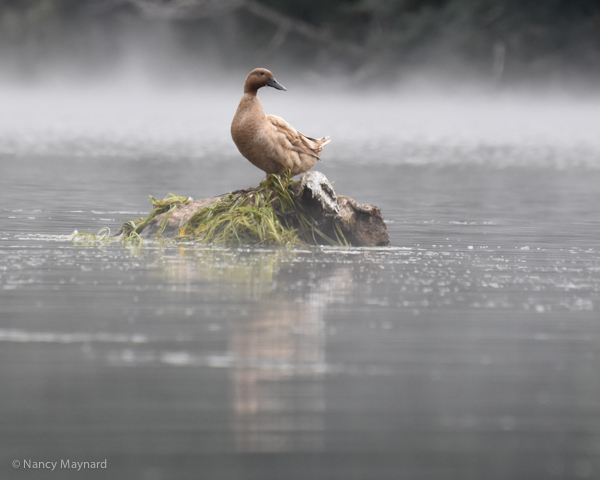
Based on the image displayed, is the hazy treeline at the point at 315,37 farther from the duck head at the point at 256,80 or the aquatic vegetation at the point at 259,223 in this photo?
the aquatic vegetation at the point at 259,223

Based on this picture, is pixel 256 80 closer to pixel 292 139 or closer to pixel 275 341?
pixel 292 139

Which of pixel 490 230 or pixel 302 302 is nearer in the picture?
pixel 302 302

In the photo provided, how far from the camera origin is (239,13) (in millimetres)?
55500

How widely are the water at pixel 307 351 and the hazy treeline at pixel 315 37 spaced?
37249 millimetres

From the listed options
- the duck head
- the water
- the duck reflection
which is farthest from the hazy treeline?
the duck reflection

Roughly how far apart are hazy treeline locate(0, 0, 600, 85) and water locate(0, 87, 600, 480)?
3725cm

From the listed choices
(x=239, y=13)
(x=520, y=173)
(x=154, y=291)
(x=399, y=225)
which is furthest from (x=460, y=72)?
(x=154, y=291)

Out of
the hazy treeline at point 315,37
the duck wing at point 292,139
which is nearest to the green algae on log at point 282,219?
the duck wing at point 292,139

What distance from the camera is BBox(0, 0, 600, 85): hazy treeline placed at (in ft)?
156

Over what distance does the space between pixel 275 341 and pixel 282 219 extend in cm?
420

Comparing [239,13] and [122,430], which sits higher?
[239,13]

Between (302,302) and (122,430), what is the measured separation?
240cm

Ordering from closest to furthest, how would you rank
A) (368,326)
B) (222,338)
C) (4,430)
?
(4,430) < (222,338) < (368,326)

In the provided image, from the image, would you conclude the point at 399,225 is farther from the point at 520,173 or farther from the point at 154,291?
the point at 520,173
